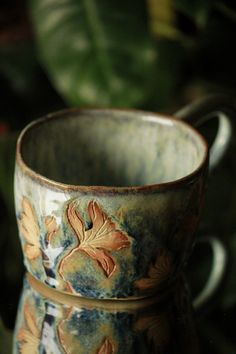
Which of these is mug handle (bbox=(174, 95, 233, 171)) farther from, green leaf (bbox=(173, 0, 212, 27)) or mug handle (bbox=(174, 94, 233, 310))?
green leaf (bbox=(173, 0, 212, 27))

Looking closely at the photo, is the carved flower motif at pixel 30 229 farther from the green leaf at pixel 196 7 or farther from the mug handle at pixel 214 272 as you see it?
the green leaf at pixel 196 7

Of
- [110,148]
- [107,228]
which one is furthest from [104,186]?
[110,148]

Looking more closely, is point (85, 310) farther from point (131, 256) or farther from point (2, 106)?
point (2, 106)

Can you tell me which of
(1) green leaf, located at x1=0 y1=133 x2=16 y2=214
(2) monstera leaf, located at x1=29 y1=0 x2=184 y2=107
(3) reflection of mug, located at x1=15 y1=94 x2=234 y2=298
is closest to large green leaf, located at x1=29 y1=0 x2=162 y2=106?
(2) monstera leaf, located at x1=29 y1=0 x2=184 y2=107

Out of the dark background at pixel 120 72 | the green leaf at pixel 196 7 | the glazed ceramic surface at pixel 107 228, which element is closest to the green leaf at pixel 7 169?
the dark background at pixel 120 72

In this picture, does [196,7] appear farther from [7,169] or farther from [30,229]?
[30,229]

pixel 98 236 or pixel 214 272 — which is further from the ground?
pixel 98 236

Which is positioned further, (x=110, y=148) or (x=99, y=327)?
(x=110, y=148)
